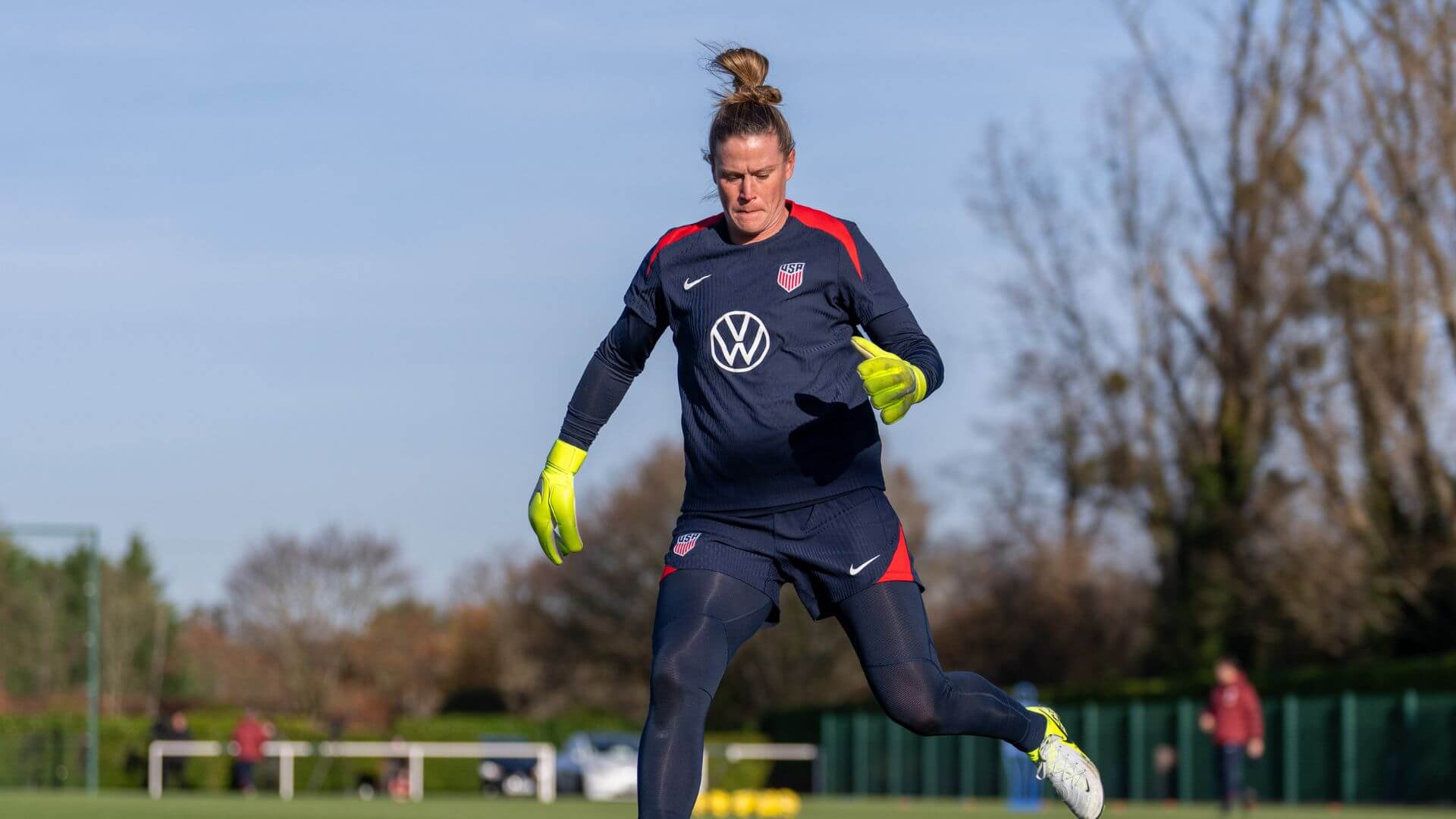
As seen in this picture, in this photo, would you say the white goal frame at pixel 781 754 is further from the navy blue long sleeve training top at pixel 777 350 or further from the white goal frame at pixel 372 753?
the navy blue long sleeve training top at pixel 777 350

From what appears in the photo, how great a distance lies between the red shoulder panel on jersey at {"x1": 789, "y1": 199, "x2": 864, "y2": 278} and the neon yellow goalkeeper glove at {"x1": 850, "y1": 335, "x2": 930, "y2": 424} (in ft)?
1.47

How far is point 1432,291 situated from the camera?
1289 inches

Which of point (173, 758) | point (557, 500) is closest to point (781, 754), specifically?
point (173, 758)

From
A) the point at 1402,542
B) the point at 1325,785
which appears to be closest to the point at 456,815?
the point at 1325,785

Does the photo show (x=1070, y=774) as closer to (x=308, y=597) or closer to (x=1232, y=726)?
(x=1232, y=726)

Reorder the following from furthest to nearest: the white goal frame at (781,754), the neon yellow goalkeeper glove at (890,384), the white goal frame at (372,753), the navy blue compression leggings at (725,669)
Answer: the white goal frame at (781,754) → the white goal frame at (372,753) → the navy blue compression leggings at (725,669) → the neon yellow goalkeeper glove at (890,384)

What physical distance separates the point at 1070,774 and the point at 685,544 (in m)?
1.57

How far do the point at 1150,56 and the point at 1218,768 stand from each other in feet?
73.8

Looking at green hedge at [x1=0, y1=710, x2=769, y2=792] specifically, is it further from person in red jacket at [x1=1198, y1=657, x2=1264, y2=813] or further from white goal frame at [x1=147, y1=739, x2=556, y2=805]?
person in red jacket at [x1=1198, y1=657, x2=1264, y2=813]

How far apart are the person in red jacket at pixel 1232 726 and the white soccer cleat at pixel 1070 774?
13.3 m

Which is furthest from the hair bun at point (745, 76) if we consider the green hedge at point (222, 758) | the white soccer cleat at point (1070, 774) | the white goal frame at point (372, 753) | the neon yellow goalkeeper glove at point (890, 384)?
the green hedge at point (222, 758)

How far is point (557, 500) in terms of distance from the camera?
584 cm

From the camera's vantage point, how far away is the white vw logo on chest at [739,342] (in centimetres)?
549

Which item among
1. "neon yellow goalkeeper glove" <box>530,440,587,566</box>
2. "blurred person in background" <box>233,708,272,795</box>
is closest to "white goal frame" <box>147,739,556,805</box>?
"blurred person in background" <box>233,708,272,795</box>
